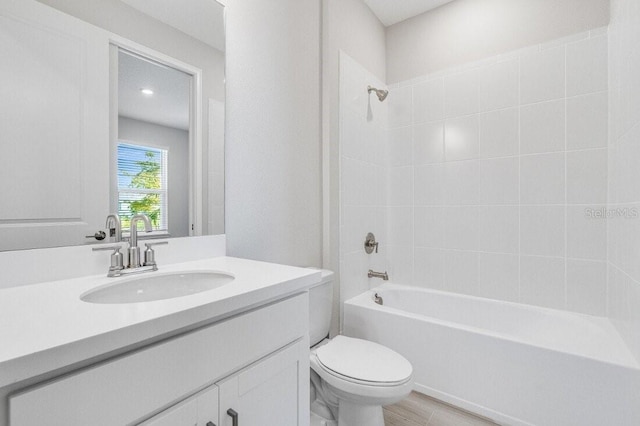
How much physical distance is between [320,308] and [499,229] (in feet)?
4.36

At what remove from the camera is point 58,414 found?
1.59ft

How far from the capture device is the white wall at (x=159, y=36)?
39.0 inches

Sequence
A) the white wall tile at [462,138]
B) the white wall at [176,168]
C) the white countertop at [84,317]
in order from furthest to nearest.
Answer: the white wall tile at [462,138] → the white wall at [176,168] → the white countertop at [84,317]

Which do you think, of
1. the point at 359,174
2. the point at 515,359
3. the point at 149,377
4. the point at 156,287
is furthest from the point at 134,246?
the point at 515,359

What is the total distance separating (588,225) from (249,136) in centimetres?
196

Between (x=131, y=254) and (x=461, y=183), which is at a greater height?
(x=461, y=183)

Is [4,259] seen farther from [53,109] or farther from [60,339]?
[60,339]

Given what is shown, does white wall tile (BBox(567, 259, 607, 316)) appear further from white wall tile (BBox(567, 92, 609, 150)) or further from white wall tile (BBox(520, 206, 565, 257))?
white wall tile (BBox(567, 92, 609, 150))

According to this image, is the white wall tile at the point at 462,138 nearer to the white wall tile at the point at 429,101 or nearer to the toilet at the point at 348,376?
the white wall tile at the point at 429,101

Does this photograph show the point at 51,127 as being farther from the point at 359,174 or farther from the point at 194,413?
the point at 359,174

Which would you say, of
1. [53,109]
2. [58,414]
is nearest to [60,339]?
[58,414]

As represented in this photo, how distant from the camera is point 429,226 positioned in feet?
7.52

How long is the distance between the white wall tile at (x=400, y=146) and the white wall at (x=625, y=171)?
1.14 metres

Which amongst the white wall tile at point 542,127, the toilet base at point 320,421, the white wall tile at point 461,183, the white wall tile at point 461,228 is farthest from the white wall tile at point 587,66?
the toilet base at point 320,421
